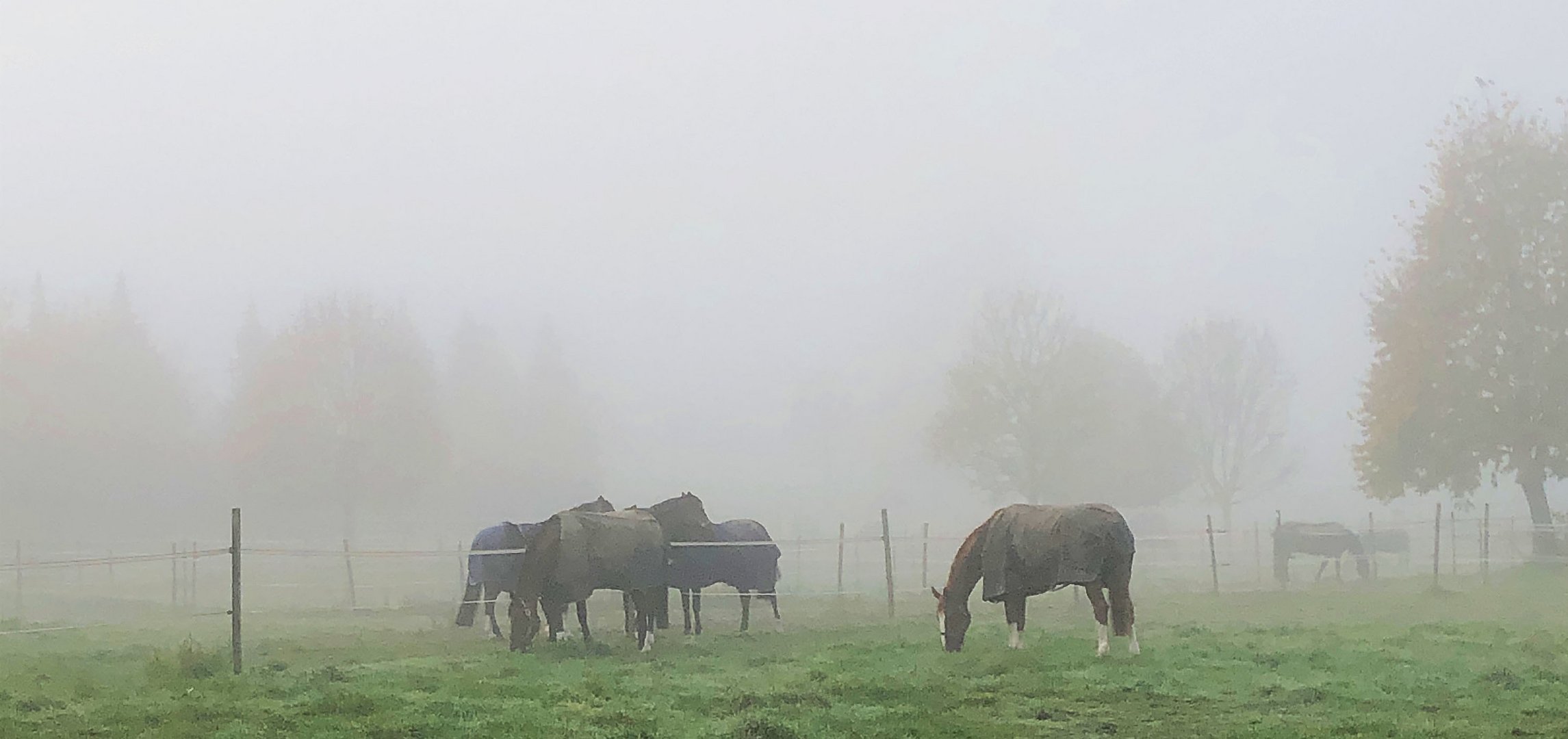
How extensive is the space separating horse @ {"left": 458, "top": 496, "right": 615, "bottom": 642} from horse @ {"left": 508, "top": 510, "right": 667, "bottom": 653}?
0.31 metres

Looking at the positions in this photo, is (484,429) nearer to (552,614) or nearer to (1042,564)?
(552,614)

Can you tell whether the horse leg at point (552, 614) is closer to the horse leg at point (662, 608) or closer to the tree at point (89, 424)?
the horse leg at point (662, 608)

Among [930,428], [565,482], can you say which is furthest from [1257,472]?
[565,482]

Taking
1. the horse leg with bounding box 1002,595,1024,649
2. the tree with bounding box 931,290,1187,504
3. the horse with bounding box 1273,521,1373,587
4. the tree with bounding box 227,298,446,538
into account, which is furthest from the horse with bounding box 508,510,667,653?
the tree with bounding box 227,298,446,538

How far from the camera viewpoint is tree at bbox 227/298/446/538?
117ft

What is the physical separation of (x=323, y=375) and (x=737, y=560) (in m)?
23.5

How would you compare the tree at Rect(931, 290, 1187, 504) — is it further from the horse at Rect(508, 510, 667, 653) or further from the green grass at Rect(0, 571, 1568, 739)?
the horse at Rect(508, 510, 667, 653)

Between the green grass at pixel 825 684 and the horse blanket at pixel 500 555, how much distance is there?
111cm

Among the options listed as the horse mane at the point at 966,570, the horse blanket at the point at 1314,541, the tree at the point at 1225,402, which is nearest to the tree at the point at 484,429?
the tree at the point at 1225,402

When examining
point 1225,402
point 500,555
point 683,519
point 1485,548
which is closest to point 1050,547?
point 683,519

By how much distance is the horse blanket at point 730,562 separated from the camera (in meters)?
17.3

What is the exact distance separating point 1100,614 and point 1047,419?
79.6ft

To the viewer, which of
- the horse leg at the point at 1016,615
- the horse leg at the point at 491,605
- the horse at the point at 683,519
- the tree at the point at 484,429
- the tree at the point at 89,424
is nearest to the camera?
the horse leg at the point at 1016,615

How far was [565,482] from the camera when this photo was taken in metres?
46.8
